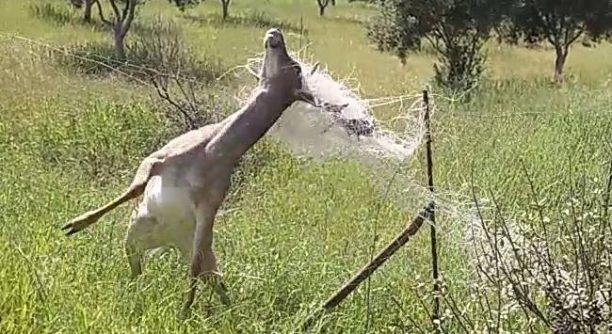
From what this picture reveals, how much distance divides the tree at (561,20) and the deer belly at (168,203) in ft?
59.7

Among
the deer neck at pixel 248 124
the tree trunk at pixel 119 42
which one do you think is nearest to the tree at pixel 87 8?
the tree trunk at pixel 119 42

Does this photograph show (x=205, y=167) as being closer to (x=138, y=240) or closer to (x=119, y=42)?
(x=138, y=240)

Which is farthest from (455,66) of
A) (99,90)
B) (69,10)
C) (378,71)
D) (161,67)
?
(69,10)

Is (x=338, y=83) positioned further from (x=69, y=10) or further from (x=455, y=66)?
(x=69, y=10)

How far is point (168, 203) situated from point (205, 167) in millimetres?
198

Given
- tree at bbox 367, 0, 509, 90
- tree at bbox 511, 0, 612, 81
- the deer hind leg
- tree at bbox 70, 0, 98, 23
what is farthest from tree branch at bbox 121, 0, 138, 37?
the deer hind leg

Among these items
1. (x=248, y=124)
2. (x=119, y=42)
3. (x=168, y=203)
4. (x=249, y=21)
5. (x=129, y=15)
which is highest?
(x=248, y=124)

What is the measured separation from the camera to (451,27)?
20047 millimetres

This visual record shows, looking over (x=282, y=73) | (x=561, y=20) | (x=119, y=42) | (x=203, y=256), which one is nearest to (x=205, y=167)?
(x=203, y=256)

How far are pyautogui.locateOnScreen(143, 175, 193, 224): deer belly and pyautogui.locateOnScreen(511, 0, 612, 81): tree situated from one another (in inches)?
716

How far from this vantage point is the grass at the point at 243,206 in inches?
155

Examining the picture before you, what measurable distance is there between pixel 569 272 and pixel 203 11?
3238 cm

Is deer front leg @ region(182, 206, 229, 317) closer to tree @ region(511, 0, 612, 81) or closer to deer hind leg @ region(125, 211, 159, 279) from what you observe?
deer hind leg @ region(125, 211, 159, 279)

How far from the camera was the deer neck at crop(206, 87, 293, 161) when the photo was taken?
149 inches
